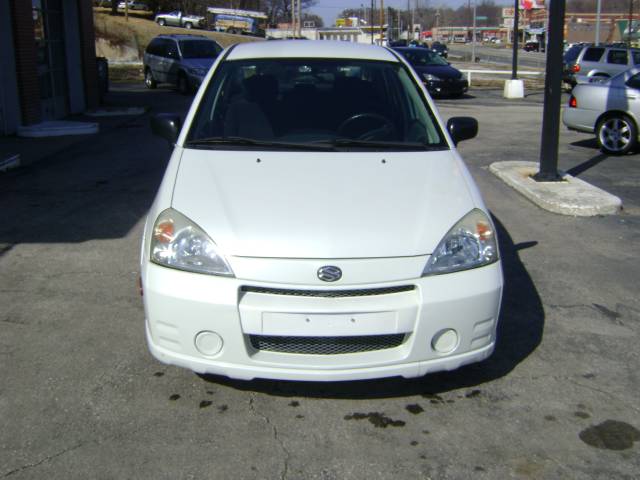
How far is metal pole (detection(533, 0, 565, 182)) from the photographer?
9031 mm

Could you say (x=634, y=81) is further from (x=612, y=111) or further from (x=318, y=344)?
(x=318, y=344)

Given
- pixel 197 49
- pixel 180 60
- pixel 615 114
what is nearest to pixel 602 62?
pixel 197 49

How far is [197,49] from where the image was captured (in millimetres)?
24828

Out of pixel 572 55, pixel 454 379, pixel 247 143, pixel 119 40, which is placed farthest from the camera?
pixel 119 40

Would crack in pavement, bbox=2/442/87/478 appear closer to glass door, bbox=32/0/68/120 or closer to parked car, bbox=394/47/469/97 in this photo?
glass door, bbox=32/0/68/120

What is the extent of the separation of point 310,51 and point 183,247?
7.30 ft

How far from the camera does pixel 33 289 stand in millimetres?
5512

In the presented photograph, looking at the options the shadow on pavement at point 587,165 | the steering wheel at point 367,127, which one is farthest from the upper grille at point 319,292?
the shadow on pavement at point 587,165

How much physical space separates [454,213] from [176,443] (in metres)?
1.74

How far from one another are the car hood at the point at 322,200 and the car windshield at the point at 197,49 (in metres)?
21.2

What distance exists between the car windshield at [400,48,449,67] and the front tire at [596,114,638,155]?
13.4 m

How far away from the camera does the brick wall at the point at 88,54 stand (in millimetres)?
16969

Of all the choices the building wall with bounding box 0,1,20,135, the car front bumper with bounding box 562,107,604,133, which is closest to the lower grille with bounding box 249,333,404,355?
the car front bumper with bounding box 562,107,604,133

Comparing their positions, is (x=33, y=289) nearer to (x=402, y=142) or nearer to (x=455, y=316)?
(x=402, y=142)
